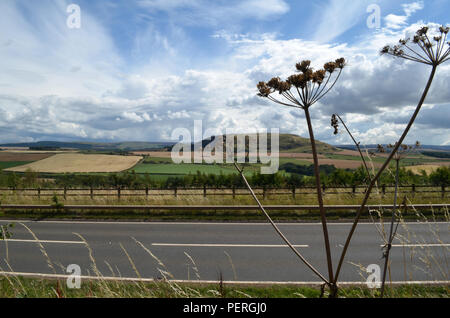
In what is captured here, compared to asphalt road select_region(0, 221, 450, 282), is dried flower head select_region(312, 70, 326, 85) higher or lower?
higher

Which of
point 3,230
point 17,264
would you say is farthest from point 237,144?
point 17,264

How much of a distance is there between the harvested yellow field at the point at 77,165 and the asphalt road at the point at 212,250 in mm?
35440

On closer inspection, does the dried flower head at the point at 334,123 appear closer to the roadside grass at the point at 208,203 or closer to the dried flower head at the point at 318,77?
the dried flower head at the point at 318,77

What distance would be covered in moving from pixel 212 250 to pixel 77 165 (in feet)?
161

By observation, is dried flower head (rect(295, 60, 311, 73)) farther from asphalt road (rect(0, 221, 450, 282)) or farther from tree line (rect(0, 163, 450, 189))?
tree line (rect(0, 163, 450, 189))

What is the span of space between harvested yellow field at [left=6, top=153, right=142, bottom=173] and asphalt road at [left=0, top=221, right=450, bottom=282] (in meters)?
35.4

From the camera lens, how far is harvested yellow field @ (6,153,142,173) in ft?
161

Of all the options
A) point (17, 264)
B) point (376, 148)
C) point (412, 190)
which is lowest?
point (17, 264)

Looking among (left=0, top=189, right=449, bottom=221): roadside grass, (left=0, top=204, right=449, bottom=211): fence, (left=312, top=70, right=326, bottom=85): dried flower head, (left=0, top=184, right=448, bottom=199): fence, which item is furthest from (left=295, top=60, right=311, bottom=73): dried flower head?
(left=0, top=184, right=448, bottom=199): fence

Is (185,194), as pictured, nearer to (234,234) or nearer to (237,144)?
(234,234)

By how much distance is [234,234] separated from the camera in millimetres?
12422

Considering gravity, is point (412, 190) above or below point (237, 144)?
below

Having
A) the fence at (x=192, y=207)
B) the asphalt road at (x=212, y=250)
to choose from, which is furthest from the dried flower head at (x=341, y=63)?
the fence at (x=192, y=207)

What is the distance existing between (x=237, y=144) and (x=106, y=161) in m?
58.4
